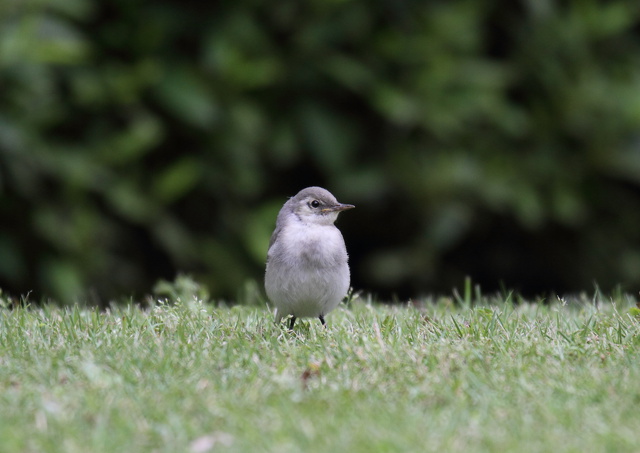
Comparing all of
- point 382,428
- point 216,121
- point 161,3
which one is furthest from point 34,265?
point 382,428

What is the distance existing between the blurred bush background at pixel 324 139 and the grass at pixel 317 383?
3016mm

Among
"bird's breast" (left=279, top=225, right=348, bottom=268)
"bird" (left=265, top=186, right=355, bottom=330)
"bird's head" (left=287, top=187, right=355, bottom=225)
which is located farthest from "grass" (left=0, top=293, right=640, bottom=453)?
"bird's head" (left=287, top=187, right=355, bottom=225)

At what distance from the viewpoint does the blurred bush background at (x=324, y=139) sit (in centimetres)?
944

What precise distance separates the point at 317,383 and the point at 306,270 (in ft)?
5.03

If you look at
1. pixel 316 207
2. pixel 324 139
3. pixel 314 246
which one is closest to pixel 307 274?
pixel 314 246

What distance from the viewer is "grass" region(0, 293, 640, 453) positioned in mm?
4384

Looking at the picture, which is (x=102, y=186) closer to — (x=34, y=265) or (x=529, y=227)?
(x=34, y=265)

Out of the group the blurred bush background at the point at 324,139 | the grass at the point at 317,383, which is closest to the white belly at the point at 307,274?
the grass at the point at 317,383

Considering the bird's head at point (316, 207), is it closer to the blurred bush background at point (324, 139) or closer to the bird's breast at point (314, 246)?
the bird's breast at point (314, 246)

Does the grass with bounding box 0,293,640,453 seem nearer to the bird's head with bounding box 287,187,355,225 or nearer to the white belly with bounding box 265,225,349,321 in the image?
the white belly with bounding box 265,225,349,321

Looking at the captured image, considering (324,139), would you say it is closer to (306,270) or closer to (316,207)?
(316,207)

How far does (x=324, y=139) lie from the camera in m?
10.1

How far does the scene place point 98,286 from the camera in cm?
991

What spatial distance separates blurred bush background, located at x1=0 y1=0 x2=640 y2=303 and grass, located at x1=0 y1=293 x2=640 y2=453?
3016 mm
